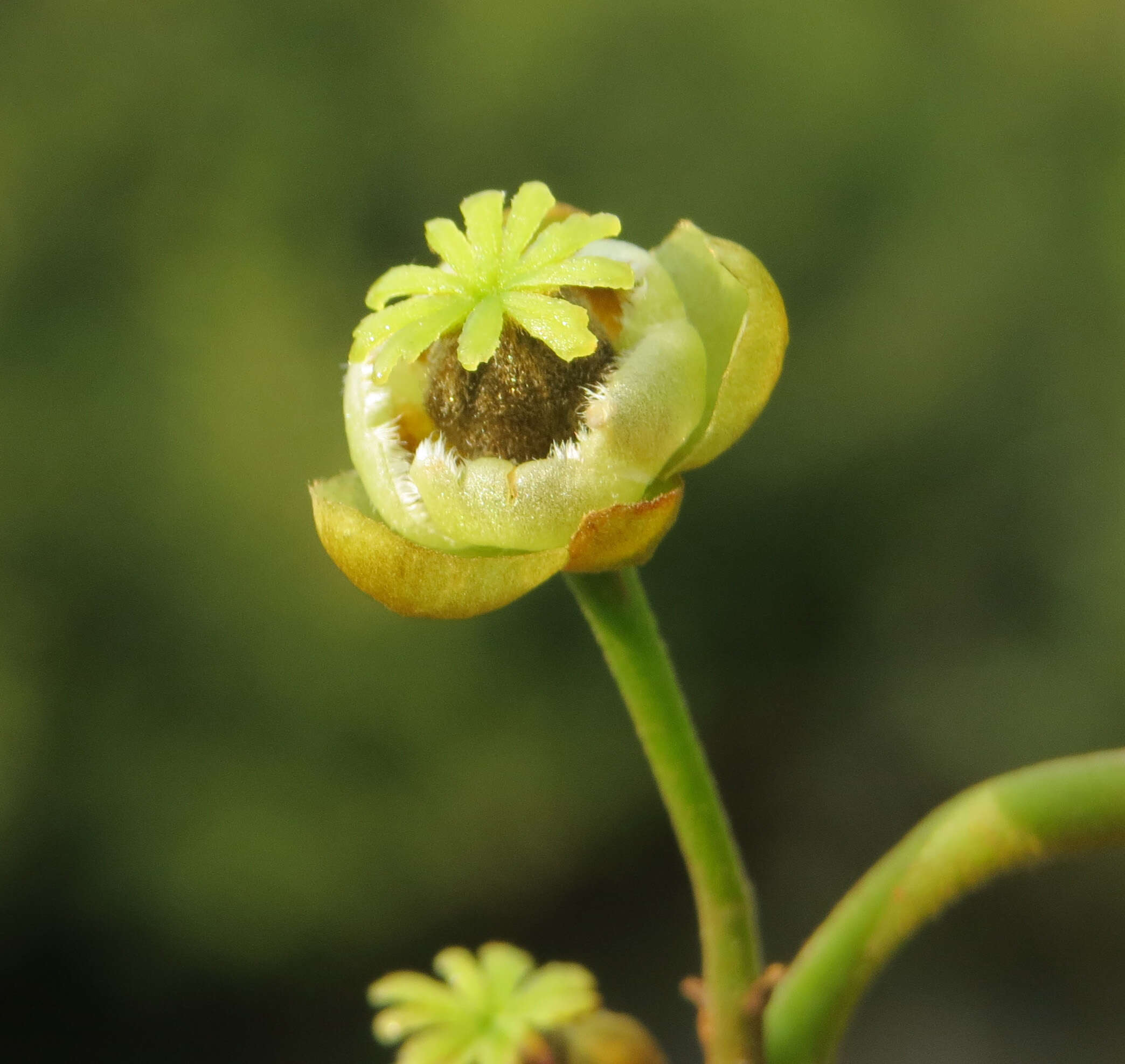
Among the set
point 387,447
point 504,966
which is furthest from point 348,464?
point 387,447

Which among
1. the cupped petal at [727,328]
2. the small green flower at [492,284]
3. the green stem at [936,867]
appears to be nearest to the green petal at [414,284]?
the small green flower at [492,284]

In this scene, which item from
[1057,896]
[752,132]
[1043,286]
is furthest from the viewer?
[1057,896]

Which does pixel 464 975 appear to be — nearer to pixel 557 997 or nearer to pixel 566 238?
pixel 557 997

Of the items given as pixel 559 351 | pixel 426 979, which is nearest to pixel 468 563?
pixel 559 351

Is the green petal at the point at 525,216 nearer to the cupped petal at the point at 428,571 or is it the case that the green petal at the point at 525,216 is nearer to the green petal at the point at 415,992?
the cupped petal at the point at 428,571

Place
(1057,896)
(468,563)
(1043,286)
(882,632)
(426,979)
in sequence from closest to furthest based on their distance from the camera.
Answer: (468,563) < (426,979) < (1043,286) < (882,632) < (1057,896)

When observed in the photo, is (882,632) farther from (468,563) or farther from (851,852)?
(468,563)

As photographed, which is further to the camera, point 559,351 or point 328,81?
point 328,81
